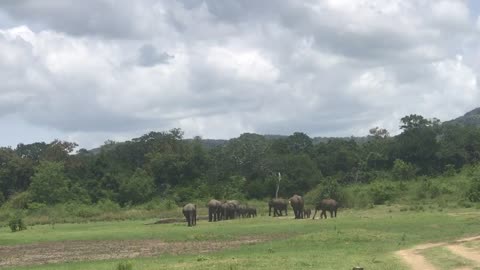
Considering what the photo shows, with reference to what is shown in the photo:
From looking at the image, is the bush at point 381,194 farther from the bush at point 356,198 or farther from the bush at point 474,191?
the bush at point 474,191

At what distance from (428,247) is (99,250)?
16973mm

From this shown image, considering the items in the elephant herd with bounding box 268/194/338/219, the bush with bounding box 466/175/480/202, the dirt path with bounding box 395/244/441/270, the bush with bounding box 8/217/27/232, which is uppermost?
the bush with bounding box 466/175/480/202

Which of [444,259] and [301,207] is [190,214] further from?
[444,259]

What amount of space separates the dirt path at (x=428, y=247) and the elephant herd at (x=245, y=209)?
22.6 m

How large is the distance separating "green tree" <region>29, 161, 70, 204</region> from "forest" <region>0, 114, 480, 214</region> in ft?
0.43

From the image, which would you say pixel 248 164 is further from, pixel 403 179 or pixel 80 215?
pixel 80 215

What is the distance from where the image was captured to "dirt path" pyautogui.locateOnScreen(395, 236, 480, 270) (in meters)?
22.0

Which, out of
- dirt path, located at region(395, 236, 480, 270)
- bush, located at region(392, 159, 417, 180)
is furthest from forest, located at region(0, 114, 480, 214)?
dirt path, located at region(395, 236, 480, 270)

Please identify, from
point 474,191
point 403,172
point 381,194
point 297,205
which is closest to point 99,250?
point 297,205

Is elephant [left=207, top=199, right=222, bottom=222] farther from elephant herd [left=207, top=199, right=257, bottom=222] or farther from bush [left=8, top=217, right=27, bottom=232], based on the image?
bush [left=8, top=217, right=27, bottom=232]

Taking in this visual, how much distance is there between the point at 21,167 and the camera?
344ft

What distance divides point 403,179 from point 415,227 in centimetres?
4342

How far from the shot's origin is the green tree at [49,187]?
85062 mm

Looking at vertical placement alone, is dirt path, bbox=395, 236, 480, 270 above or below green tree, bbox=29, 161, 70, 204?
below
